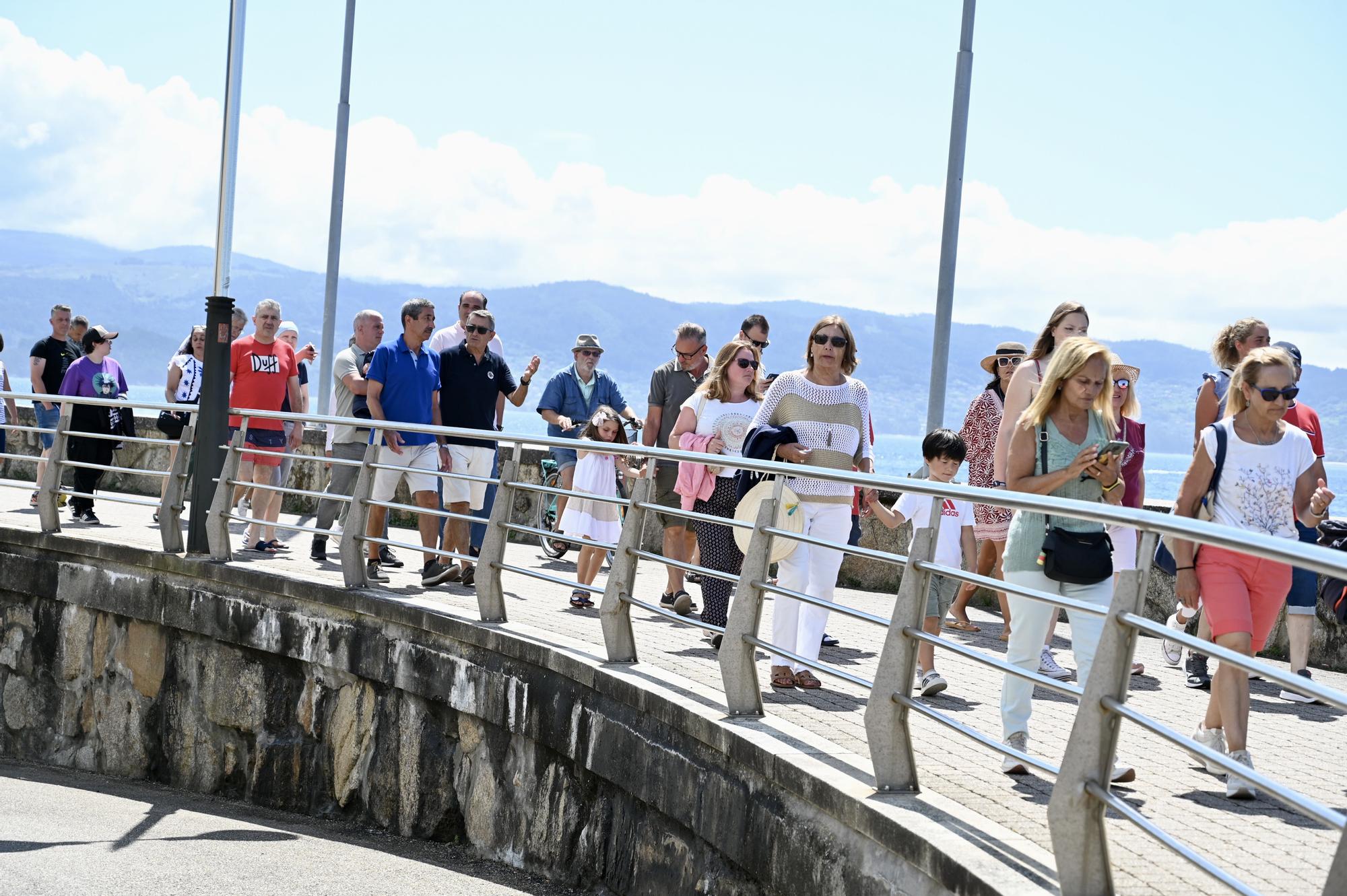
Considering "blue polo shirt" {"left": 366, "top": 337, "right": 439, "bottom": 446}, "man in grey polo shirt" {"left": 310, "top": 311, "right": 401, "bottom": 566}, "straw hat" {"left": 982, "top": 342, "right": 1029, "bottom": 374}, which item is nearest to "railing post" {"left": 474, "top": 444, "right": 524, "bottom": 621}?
"blue polo shirt" {"left": 366, "top": 337, "right": 439, "bottom": 446}

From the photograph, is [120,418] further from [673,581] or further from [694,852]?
[694,852]

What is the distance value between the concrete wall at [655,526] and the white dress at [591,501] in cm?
→ 166

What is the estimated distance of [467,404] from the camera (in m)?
10.8

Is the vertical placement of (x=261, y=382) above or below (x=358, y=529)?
above

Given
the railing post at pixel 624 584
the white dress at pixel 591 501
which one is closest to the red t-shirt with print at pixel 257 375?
the white dress at pixel 591 501

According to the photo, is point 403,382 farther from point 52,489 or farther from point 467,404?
point 52,489

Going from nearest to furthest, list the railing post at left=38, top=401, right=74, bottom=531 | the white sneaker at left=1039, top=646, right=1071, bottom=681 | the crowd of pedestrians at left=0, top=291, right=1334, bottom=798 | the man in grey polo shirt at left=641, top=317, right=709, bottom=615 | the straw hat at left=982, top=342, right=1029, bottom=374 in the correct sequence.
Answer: the crowd of pedestrians at left=0, top=291, right=1334, bottom=798 < the white sneaker at left=1039, top=646, right=1071, bottom=681 < the straw hat at left=982, top=342, right=1029, bottom=374 < the man in grey polo shirt at left=641, top=317, right=709, bottom=615 < the railing post at left=38, top=401, right=74, bottom=531

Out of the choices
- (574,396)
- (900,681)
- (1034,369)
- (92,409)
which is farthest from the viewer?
(92,409)

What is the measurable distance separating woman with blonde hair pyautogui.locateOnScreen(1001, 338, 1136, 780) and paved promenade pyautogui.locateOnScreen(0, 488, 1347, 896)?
347 millimetres

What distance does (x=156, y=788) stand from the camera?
10609 mm

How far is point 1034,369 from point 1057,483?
1493mm

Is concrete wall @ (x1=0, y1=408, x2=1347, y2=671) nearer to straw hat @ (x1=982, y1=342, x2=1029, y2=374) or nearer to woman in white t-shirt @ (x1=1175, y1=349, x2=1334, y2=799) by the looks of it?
woman in white t-shirt @ (x1=1175, y1=349, x2=1334, y2=799)

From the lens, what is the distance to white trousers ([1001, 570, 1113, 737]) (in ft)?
17.8

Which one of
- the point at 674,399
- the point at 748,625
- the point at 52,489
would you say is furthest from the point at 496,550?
the point at 52,489
